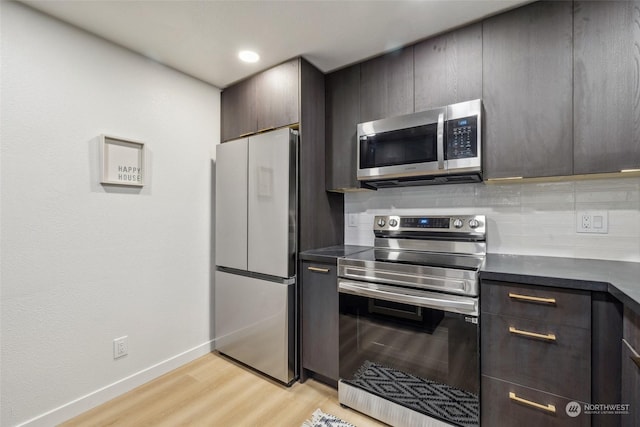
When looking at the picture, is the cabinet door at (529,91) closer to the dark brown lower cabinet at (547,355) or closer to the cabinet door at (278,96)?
the dark brown lower cabinet at (547,355)

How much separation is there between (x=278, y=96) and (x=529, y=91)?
1.58m

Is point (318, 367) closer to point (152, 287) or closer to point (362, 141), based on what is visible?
point (152, 287)

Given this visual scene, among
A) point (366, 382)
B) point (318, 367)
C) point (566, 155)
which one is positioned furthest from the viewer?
point (318, 367)

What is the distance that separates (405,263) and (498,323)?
0.48m

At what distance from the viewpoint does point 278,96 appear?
2.16 metres

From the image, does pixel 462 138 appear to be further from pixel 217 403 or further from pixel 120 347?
pixel 120 347

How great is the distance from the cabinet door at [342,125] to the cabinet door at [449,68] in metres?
0.47

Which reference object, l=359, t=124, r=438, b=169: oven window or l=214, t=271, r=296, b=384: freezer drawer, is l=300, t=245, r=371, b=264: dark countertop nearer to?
Result: l=214, t=271, r=296, b=384: freezer drawer

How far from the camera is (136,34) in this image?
1.80 m

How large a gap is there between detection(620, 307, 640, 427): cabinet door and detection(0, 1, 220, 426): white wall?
2.53 metres

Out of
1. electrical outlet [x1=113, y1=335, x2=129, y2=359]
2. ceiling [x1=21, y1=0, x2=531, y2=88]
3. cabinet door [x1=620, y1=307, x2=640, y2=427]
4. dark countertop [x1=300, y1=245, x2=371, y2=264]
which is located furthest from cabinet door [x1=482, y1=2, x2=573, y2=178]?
electrical outlet [x1=113, y1=335, x2=129, y2=359]

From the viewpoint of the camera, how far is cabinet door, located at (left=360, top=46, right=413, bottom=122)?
1.91 metres

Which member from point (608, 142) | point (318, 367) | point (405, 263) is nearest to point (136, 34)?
point (405, 263)

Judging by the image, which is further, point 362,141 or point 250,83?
point 250,83
